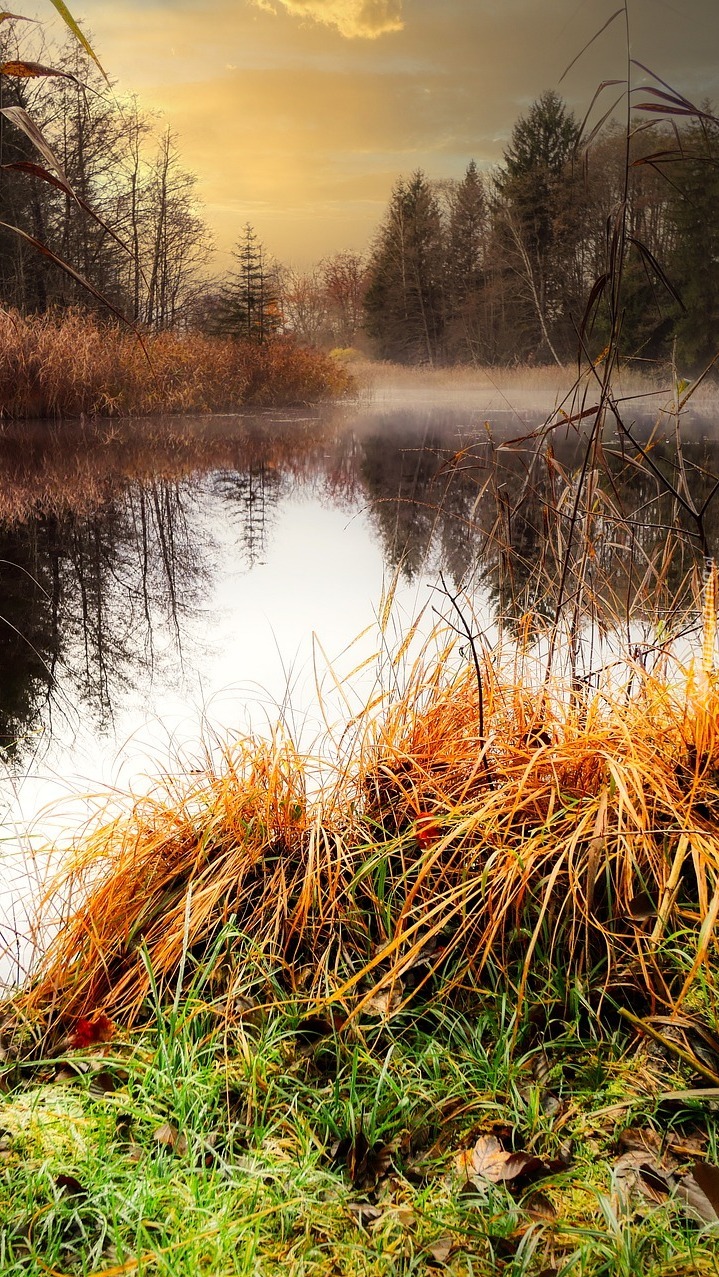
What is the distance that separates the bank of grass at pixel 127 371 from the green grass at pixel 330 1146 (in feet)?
20.6

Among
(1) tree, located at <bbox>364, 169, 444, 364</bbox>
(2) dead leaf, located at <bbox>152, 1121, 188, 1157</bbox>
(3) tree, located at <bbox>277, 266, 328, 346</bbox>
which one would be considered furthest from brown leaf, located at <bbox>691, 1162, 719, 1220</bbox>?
(1) tree, located at <bbox>364, 169, 444, 364</bbox>

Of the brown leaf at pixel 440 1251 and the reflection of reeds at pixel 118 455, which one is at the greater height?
the reflection of reeds at pixel 118 455

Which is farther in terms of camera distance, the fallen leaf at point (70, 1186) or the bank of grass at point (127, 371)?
the bank of grass at point (127, 371)

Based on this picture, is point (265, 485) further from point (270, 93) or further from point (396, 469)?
point (270, 93)

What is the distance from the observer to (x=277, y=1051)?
1.25 m

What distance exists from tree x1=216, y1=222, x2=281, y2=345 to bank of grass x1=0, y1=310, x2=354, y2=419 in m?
0.60

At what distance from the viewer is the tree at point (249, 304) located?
14625mm

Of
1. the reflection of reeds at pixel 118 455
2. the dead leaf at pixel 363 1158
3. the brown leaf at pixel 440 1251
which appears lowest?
the dead leaf at pixel 363 1158

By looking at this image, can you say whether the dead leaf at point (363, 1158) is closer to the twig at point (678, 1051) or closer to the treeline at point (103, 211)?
the twig at point (678, 1051)

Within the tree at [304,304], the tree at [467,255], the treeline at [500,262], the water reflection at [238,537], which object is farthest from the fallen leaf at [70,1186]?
the tree at [467,255]

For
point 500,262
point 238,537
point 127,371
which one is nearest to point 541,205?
point 500,262

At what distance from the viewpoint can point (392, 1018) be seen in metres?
1.30

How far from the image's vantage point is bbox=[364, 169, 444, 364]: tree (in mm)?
16797

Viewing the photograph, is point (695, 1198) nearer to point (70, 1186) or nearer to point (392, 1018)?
point (392, 1018)
